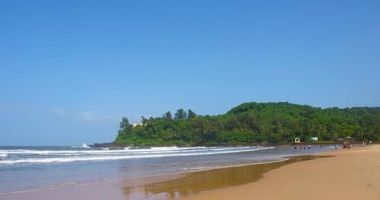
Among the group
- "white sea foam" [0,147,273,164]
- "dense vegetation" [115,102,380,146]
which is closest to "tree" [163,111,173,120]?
"dense vegetation" [115,102,380,146]

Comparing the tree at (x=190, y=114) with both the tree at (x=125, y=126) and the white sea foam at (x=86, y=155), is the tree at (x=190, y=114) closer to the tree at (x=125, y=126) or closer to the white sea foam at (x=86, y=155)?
the tree at (x=125, y=126)

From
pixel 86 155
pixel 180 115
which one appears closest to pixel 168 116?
pixel 180 115

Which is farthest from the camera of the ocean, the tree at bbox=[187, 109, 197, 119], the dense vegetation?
the tree at bbox=[187, 109, 197, 119]

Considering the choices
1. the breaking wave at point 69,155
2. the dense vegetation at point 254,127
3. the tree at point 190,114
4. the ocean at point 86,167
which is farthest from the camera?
the tree at point 190,114

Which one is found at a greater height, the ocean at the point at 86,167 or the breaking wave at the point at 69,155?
the breaking wave at the point at 69,155

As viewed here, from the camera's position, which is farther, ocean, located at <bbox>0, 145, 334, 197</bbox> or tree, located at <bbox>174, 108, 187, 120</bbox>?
tree, located at <bbox>174, 108, 187, 120</bbox>

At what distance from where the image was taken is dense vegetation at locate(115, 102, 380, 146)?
410 feet

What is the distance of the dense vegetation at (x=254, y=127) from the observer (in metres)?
125

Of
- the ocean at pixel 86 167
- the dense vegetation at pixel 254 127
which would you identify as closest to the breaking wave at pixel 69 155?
the ocean at pixel 86 167

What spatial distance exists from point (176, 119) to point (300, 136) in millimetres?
49355

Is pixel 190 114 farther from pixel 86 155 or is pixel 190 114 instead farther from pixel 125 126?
pixel 86 155

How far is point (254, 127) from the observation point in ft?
459

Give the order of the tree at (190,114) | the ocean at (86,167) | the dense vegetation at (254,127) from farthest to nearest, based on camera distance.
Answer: the tree at (190,114) → the dense vegetation at (254,127) → the ocean at (86,167)

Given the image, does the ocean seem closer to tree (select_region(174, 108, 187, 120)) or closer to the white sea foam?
the white sea foam
